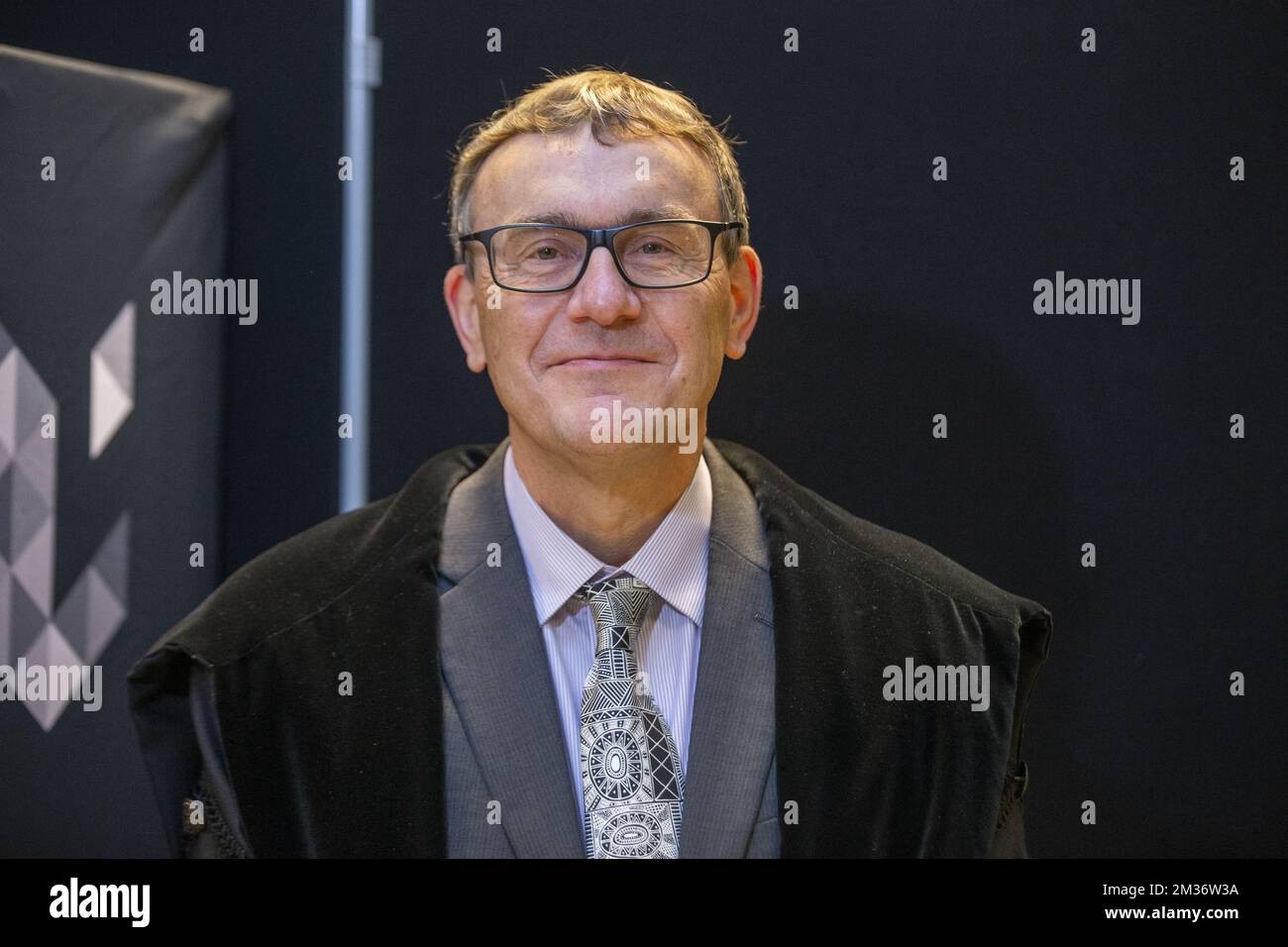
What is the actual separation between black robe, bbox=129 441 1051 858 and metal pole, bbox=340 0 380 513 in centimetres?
10

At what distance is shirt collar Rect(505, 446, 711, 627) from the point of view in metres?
1.81

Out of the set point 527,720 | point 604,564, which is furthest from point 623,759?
point 604,564

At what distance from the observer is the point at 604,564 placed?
183 centimetres

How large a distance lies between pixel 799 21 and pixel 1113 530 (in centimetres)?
98

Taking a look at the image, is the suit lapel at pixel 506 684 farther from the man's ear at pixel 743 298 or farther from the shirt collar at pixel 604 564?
the man's ear at pixel 743 298

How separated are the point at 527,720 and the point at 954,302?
96 centimetres

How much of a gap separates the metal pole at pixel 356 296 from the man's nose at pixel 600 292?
420mm

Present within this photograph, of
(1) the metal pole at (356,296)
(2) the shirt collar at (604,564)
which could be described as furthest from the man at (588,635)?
(1) the metal pole at (356,296)

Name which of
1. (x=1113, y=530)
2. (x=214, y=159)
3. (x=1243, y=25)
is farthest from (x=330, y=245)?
(x=1243, y=25)

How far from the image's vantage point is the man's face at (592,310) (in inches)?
68.5

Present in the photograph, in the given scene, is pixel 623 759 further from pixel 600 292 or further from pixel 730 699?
pixel 600 292
